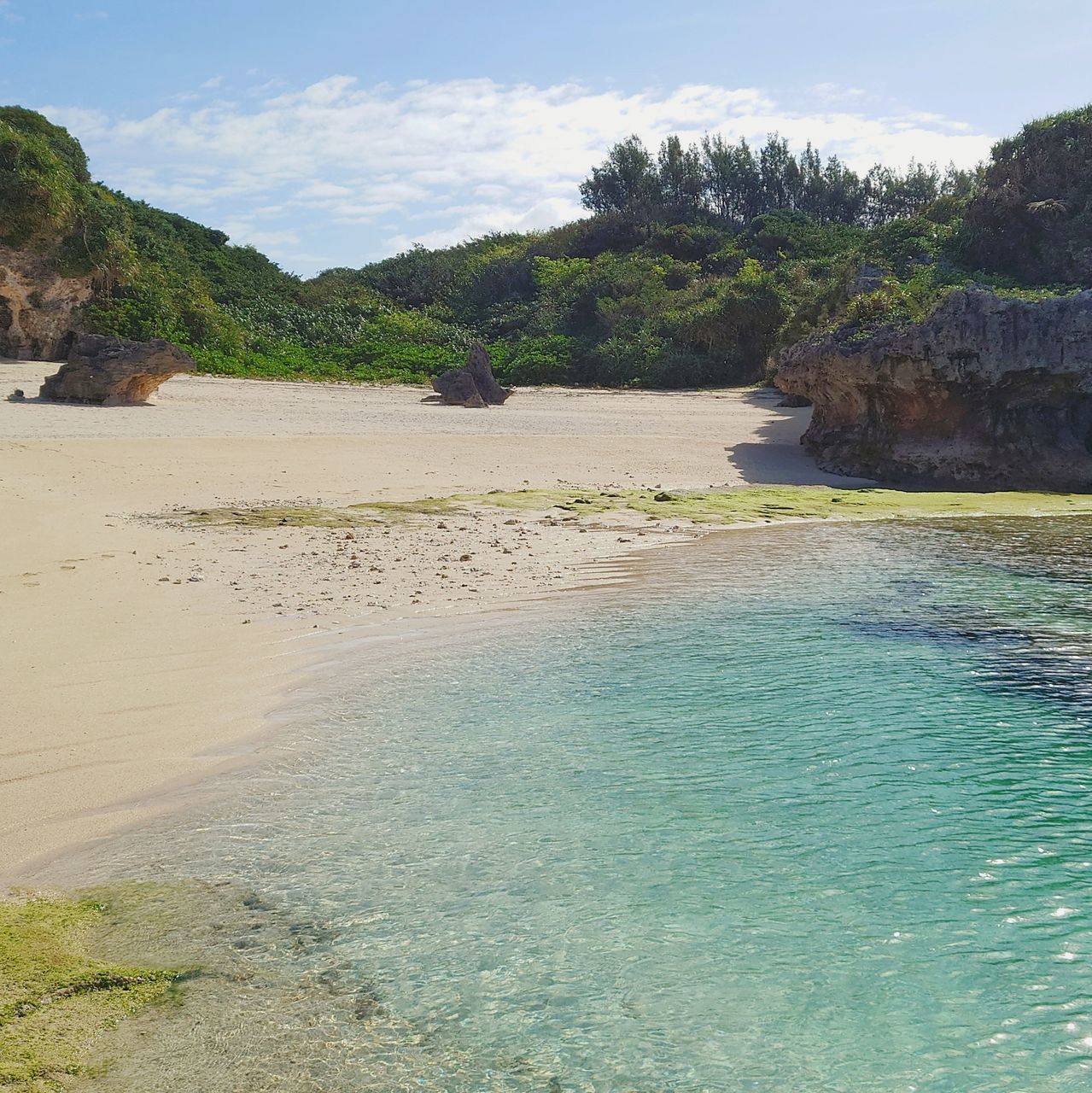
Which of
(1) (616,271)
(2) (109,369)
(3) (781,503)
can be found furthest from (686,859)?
(1) (616,271)

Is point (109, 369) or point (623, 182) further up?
point (623, 182)

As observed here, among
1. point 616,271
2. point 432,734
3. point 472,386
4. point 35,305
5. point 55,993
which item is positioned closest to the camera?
point 55,993

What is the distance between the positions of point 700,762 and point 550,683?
1415 mm

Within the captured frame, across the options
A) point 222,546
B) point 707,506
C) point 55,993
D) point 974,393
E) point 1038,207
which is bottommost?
point 55,993

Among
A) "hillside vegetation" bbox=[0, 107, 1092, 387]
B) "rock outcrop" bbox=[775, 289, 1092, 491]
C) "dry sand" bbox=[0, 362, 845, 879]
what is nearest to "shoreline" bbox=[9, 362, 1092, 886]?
"dry sand" bbox=[0, 362, 845, 879]

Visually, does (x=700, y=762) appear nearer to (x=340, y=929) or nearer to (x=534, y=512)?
(x=340, y=929)

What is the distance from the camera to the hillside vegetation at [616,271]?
19.9m

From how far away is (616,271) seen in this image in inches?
1371

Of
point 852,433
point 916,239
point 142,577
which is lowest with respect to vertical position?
point 142,577

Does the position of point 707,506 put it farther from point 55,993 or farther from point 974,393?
point 55,993

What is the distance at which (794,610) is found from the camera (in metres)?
7.84

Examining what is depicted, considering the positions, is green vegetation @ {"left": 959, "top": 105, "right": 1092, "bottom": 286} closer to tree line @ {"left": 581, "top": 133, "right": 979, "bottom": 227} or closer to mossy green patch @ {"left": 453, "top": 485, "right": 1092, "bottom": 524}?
mossy green patch @ {"left": 453, "top": 485, "right": 1092, "bottom": 524}

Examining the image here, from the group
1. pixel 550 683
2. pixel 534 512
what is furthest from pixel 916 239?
pixel 550 683

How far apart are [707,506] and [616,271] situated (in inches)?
944
